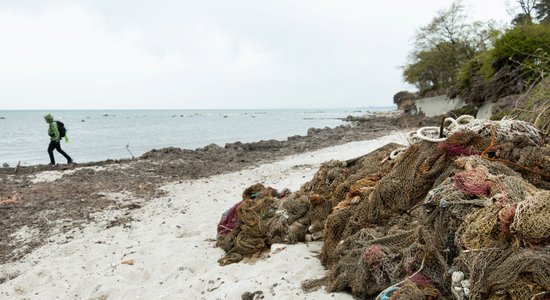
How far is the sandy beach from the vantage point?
4.55 meters

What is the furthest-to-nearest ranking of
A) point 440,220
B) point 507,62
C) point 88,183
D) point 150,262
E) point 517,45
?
1. point 517,45
2. point 507,62
3. point 88,183
4. point 150,262
5. point 440,220

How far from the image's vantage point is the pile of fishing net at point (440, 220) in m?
3.03

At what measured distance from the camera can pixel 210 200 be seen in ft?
30.6

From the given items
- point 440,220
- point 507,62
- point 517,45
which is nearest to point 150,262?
point 440,220

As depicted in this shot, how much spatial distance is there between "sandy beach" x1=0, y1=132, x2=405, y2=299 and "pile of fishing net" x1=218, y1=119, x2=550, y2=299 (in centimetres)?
41

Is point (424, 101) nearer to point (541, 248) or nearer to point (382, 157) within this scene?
point (382, 157)

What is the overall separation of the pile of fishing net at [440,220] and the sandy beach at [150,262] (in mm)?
410

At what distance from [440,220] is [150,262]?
12.7 feet

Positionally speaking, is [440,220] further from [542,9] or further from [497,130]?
[542,9]

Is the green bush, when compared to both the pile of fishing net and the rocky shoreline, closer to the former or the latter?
the rocky shoreline

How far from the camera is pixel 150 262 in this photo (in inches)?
223

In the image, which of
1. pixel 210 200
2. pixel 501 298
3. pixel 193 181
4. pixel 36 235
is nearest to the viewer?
pixel 501 298

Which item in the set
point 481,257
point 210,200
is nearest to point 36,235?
point 210,200

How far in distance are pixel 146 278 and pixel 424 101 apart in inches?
1518
